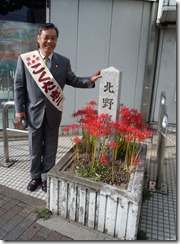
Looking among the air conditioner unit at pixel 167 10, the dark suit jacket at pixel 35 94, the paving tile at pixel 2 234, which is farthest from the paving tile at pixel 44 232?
the air conditioner unit at pixel 167 10

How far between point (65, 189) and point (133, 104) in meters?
3.52

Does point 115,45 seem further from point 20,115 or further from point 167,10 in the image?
point 20,115

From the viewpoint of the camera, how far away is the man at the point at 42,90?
276 cm

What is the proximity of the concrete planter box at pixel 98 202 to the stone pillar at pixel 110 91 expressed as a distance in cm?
76

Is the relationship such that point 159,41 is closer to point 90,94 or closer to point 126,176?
point 90,94

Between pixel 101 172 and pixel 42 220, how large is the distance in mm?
835

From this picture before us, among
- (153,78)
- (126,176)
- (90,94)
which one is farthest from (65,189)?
(153,78)

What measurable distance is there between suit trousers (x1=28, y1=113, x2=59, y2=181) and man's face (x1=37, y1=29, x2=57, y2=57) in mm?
813

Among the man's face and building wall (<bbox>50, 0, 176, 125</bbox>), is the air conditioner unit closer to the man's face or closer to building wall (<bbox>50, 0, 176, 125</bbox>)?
building wall (<bbox>50, 0, 176, 125</bbox>)

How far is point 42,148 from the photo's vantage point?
123 inches

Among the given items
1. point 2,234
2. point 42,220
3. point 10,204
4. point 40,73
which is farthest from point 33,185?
point 40,73

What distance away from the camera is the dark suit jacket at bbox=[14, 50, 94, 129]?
9.19 feet

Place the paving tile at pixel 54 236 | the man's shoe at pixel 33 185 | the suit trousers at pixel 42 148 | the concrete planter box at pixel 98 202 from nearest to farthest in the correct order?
the concrete planter box at pixel 98 202, the paving tile at pixel 54 236, the suit trousers at pixel 42 148, the man's shoe at pixel 33 185

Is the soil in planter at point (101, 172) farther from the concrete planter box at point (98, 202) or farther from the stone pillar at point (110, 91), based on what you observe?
the stone pillar at point (110, 91)
